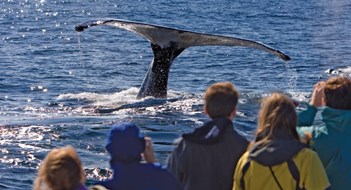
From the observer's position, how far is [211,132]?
5.62 meters

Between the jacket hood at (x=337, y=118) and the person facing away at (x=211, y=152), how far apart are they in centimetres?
60

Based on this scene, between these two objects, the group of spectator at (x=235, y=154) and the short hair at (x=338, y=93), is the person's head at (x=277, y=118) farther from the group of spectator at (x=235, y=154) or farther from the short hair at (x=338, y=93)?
the short hair at (x=338, y=93)

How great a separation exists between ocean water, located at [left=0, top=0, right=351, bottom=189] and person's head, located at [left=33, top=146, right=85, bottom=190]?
4703mm

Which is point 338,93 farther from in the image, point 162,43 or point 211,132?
point 162,43

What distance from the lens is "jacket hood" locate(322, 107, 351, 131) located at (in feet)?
19.4

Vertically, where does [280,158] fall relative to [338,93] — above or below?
below

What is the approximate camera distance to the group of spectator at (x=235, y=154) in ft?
16.7

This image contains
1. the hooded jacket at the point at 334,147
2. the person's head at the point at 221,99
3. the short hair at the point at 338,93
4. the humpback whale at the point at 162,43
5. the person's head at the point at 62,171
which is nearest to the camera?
the person's head at the point at 62,171

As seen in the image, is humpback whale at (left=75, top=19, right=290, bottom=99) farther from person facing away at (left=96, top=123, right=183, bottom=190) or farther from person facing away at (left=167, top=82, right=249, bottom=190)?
person facing away at (left=96, top=123, right=183, bottom=190)

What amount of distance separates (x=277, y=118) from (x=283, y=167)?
286 mm

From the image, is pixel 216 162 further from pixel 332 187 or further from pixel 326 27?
pixel 326 27

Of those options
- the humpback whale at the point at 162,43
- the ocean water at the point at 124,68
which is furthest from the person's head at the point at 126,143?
the humpback whale at the point at 162,43

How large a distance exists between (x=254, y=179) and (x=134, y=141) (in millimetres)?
792

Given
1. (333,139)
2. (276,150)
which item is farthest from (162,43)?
(276,150)
